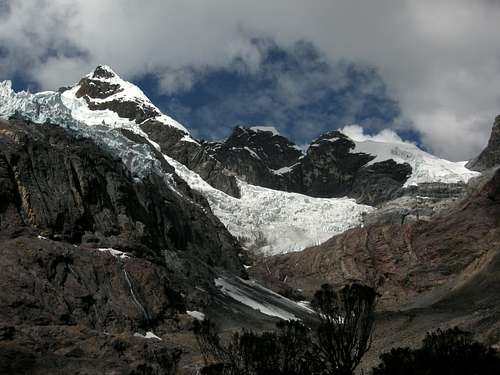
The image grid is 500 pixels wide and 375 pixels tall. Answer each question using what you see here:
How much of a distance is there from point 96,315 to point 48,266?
842 centimetres

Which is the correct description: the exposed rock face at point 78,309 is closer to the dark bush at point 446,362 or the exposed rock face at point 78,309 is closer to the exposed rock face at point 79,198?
the exposed rock face at point 79,198

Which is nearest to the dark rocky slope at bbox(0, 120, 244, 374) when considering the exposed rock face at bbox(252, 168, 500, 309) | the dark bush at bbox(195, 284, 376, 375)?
the dark bush at bbox(195, 284, 376, 375)

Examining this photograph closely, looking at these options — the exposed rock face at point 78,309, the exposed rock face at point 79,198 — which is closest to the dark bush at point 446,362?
the exposed rock face at point 78,309

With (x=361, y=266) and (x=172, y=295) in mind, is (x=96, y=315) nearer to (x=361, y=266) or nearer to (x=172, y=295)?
(x=172, y=295)

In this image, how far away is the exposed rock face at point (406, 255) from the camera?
139 meters

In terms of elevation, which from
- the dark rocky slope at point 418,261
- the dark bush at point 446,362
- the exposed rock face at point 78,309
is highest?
the dark rocky slope at point 418,261

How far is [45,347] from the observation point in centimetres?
6291

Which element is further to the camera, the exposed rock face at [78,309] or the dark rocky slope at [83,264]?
the dark rocky slope at [83,264]

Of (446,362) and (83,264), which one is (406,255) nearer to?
(83,264)

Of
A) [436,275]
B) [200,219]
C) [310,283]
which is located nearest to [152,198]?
[200,219]

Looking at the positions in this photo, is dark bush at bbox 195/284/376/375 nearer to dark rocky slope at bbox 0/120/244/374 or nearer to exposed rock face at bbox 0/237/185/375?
dark rocky slope at bbox 0/120/244/374

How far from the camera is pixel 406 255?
154 meters

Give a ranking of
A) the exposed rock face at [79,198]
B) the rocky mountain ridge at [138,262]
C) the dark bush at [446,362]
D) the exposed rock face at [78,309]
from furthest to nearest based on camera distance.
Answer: the exposed rock face at [79,198] → the rocky mountain ridge at [138,262] → the exposed rock face at [78,309] → the dark bush at [446,362]

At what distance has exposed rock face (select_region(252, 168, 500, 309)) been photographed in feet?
457
